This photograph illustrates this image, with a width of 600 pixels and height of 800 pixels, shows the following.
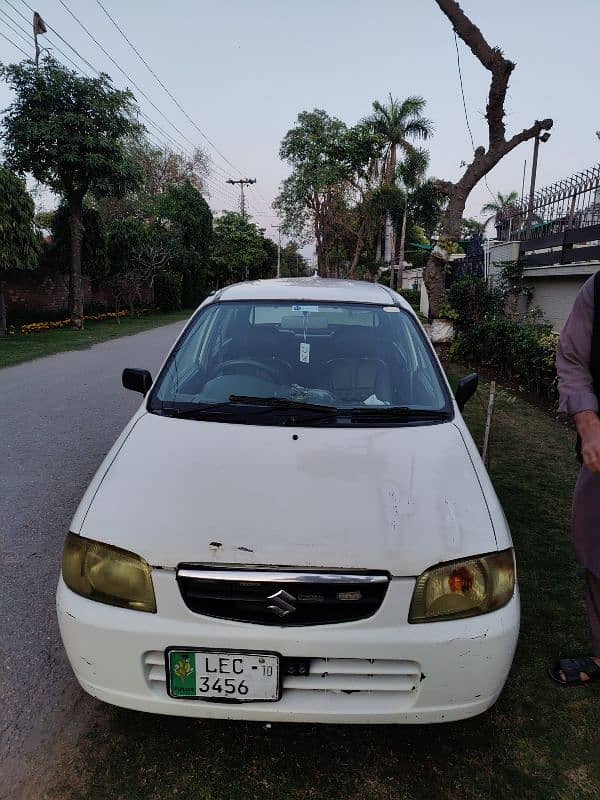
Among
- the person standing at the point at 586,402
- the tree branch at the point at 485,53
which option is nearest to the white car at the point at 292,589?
the person standing at the point at 586,402

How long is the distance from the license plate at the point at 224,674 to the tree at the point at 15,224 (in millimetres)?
14324

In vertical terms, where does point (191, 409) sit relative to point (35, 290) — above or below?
below

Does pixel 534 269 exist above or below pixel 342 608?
above

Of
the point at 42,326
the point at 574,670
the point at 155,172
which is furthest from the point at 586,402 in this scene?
the point at 155,172

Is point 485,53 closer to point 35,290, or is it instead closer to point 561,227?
point 561,227

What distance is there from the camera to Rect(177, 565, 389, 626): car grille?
5.63 feet

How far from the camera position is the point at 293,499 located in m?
1.92

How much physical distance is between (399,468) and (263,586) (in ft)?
2.27

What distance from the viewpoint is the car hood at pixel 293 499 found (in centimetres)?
176

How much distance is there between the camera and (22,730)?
2061 mm

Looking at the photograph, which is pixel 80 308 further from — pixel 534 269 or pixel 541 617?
pixel 541 617

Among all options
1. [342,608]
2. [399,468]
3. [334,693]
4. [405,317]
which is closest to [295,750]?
[334,693]

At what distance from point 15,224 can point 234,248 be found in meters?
27.8

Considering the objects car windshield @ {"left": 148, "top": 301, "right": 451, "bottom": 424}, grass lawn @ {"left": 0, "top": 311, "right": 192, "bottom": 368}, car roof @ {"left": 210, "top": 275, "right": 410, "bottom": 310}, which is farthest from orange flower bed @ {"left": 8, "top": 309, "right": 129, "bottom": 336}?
car windshield @ {"left": 148, "top": 301, "right": 451, "bottom": 424}
